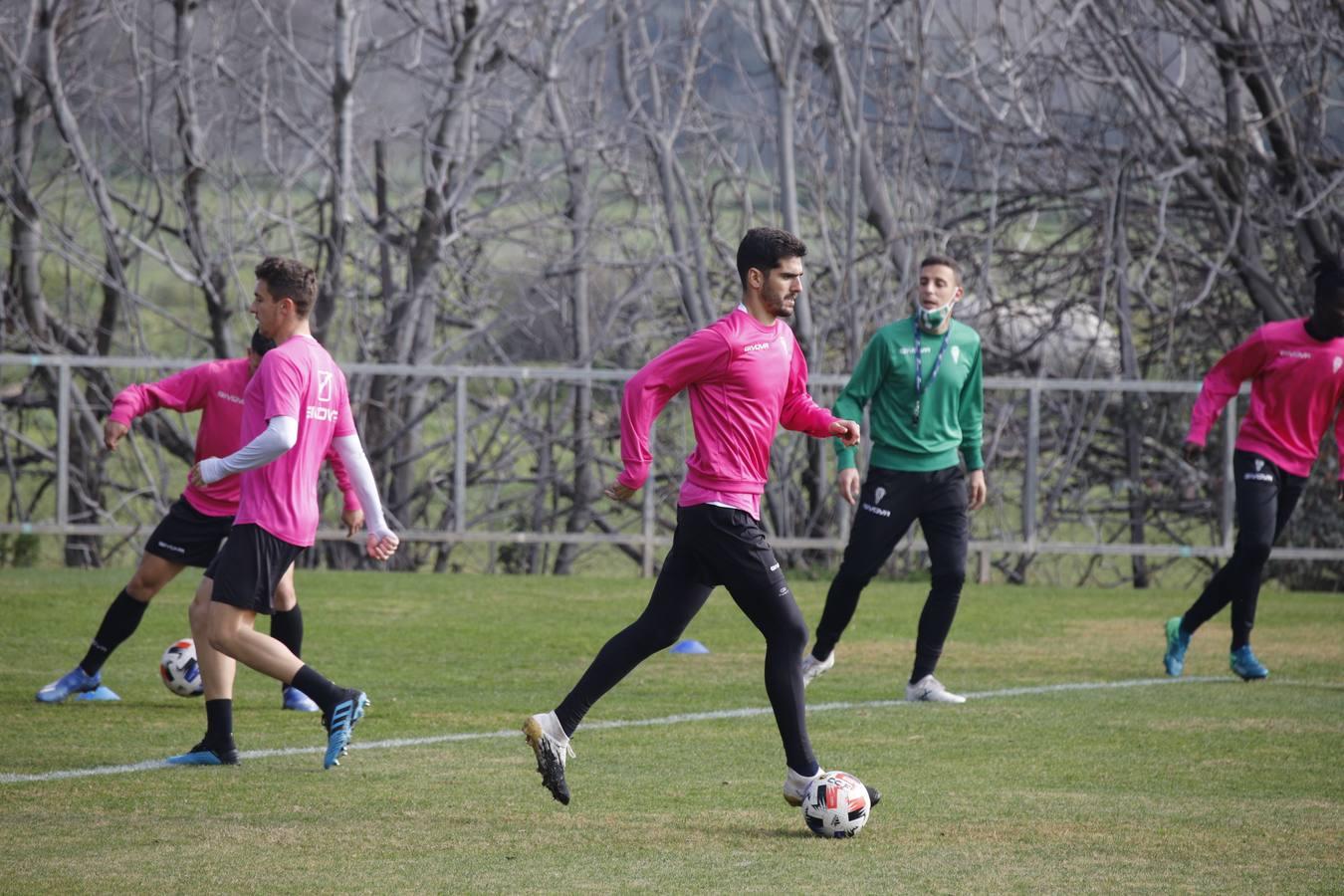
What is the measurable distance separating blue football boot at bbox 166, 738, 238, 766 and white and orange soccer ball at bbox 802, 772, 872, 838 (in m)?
2.40

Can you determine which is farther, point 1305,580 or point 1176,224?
point 1176,224

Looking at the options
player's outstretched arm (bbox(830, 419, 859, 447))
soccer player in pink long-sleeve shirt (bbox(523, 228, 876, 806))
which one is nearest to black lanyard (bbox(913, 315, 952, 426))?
player's outstretched arm (bbox(830, 419, 859, 447))

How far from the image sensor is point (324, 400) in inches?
274

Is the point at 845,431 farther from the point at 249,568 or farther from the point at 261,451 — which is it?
the point at 249,568

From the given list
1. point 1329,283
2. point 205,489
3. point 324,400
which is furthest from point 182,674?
point 1329,283

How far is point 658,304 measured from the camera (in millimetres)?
18344

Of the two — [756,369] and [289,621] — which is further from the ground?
[756,369]

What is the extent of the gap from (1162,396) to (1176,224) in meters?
2.38

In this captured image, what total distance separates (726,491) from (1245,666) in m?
4.89

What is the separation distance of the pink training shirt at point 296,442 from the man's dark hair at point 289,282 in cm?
14

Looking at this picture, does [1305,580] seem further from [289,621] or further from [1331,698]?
[289,621]

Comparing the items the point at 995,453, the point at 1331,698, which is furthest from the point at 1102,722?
the point at 995,453

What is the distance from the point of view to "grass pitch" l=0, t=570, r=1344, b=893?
5340mm

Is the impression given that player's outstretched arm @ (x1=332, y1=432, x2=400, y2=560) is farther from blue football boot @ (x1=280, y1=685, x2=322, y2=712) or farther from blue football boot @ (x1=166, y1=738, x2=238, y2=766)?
blue football boot @ (x1=280, y1=685, x2=322, y2=712)
